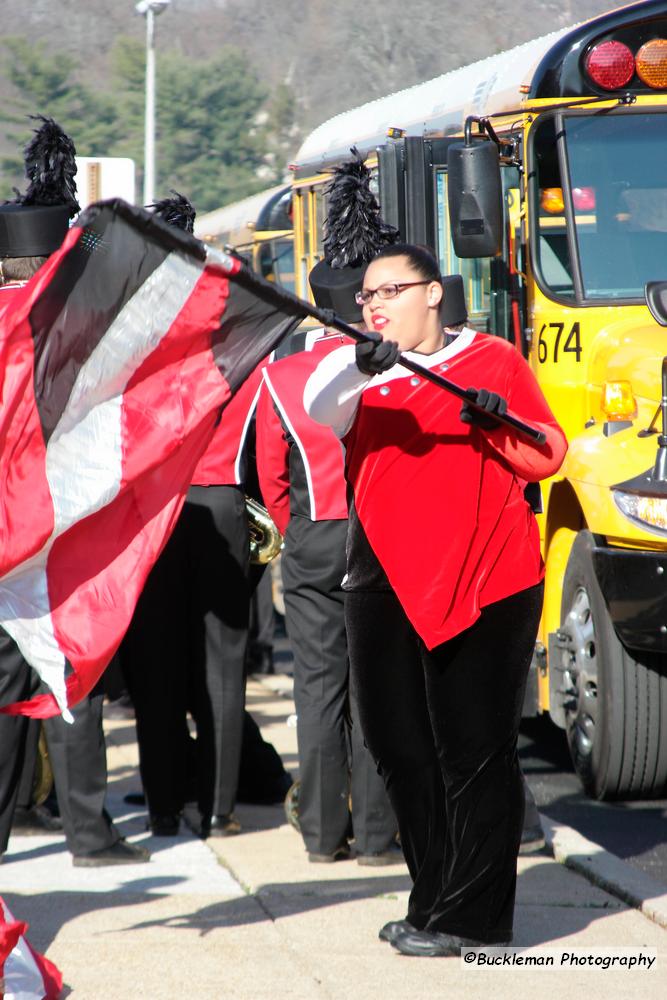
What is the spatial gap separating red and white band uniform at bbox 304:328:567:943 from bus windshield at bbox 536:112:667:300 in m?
2.63

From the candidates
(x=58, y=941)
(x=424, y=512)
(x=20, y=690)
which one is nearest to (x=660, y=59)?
(x=424, y=512)

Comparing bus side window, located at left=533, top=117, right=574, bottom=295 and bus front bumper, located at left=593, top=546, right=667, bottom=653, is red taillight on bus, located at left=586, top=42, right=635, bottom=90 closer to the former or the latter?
bus side window, located at left=533, top=117, right=574, bottom=295

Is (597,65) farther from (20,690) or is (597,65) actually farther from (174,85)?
(174,85)

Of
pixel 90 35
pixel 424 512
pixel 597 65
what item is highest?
pixel 90 35

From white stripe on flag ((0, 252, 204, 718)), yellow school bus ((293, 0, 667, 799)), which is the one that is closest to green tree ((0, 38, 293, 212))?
yellow school bus ((293, 0, 667, 799))

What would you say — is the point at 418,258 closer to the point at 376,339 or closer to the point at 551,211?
the point at 376,339

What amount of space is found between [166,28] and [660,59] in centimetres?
12138

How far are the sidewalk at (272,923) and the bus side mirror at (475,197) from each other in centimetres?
240

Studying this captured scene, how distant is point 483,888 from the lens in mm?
4613

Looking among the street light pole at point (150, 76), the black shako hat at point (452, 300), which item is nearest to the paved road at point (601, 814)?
the black shako hat at point (452, 300)

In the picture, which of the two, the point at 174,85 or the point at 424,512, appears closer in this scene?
the point at 424,512

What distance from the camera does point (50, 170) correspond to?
5.88 m

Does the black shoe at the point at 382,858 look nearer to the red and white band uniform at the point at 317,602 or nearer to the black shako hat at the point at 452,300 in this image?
the red and white band uniform at the point at 317,602

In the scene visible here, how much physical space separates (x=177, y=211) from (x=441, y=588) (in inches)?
97.2
